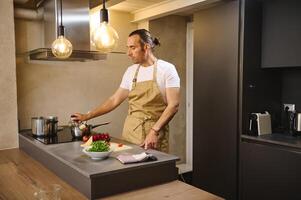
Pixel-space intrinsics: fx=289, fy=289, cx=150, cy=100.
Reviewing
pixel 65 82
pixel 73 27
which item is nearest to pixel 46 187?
pixel 73 27

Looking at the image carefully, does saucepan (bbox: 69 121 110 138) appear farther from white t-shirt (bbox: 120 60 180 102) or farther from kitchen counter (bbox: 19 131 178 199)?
white t-shirt (bbox: 120 60 180 102)

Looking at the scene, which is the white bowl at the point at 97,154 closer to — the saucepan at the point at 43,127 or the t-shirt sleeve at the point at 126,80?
the saucepan at the point at 43,127

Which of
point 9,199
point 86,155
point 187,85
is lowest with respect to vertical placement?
point 9,199

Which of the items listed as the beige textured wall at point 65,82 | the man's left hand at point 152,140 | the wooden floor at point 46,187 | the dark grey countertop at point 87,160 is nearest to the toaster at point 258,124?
the man's left hand at point 152,140

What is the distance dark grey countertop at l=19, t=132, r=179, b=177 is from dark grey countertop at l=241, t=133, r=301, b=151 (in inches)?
47.7

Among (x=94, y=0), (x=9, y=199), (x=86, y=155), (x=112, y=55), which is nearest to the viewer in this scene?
(x=9, y=199)

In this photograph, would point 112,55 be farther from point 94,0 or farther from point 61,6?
point 61,6

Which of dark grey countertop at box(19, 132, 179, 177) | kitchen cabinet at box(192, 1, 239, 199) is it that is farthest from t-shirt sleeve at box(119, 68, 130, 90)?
kitchen cabinet at box(192, 1, 239, 199)

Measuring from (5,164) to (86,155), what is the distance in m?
0.62

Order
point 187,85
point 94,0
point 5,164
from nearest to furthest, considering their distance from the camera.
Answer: point 5,164 → point 94,0 → point 187,85

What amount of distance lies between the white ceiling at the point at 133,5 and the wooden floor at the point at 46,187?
2.12 metres

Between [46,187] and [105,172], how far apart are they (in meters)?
0.34

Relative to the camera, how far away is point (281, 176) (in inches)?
92.6

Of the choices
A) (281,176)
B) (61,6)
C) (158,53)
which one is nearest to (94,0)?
(61,6)
